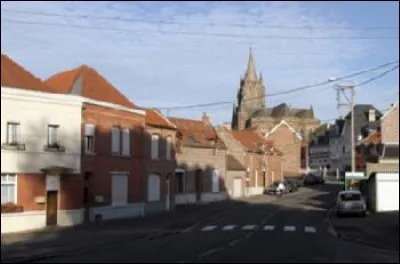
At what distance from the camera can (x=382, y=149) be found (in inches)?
1991

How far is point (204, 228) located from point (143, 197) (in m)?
12.9

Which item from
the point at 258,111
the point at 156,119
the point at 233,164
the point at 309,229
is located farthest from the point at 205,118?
the point at 258,111

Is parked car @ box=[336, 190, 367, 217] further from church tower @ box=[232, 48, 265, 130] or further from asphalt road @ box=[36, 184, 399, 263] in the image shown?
church tower @ box=[232, 48, 265, 130]

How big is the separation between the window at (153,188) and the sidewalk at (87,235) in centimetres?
259

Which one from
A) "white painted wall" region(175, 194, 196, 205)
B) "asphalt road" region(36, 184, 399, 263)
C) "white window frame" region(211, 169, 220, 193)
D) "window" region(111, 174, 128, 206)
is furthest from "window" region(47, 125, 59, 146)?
"white window frame" region(211, 169, 220, 193)

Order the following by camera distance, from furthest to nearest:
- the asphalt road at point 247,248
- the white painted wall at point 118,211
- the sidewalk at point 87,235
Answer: the white painted wall at point 118,211 → the sidewalk at point 87,235 → the asphalt road at point 247,248

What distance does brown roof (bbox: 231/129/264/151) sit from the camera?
8859cm

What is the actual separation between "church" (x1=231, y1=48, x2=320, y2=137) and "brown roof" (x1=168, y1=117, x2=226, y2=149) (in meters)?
103

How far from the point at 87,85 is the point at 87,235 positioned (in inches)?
648

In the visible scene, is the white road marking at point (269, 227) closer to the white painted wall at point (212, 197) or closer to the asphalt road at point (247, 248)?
the asphalt road at point (247, 248)

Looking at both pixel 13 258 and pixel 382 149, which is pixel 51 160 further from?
pixel 382 149

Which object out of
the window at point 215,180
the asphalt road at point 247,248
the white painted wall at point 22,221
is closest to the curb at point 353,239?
the asphalt road at point 247,248

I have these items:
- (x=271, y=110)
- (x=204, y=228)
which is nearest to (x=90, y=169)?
(x=204, y=228)

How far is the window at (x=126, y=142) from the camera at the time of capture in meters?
47.3
